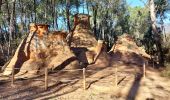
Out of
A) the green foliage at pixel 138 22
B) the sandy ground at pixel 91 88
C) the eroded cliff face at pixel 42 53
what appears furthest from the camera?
the green foliage at pixel 138 22

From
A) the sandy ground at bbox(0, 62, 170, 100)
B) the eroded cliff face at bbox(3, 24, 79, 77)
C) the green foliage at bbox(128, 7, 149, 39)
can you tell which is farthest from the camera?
the green foliage at bbox(128, 7, 149, 39)

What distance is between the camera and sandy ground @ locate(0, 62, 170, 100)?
17.2 m

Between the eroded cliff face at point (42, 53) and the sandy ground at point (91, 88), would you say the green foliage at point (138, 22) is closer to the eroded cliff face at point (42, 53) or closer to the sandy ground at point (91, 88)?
the eroded cliff face at point (42, 53)

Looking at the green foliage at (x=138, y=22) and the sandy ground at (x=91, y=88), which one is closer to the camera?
the sandy ground at (x=91, y=88)

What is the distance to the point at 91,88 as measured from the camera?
18719mm

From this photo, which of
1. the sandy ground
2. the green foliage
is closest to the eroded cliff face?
the sandy ground

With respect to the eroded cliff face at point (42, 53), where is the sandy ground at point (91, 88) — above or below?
below

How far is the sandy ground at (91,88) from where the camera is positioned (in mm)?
17219

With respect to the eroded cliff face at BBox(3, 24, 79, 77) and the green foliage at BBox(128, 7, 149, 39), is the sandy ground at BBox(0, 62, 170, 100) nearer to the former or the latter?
the eroded cliff face at BBox(3, 24, 79, 77)

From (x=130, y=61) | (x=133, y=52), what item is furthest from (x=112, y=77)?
(x=133, y=52)

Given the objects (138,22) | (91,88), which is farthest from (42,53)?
(138,22)

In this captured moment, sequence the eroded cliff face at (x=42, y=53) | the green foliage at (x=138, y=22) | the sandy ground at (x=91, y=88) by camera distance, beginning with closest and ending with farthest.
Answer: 1. the sandy ground at (x=91, y=88)
2. the eroded cliff face at (x=42, y=53)
3. the green foliage at (x=138, y=22)

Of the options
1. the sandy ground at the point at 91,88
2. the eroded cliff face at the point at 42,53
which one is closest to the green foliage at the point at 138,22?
the eroded cliff face at the point at 42,53

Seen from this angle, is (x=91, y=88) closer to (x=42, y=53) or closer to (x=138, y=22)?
(x=42, y=53)
